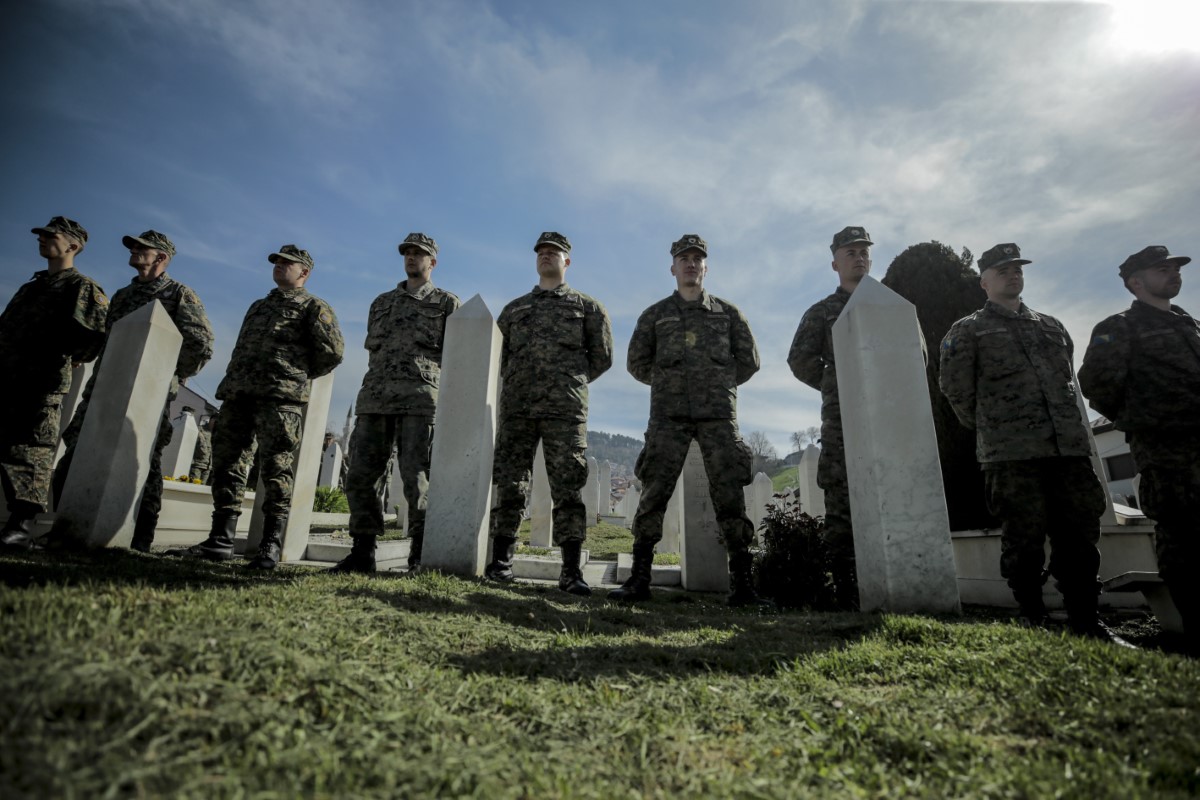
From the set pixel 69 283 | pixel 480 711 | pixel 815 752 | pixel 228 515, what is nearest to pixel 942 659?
pixel 815 752

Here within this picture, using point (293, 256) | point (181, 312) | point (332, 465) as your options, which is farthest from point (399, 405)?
point (332, 465)

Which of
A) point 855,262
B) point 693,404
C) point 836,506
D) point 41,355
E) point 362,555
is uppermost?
point 855,262

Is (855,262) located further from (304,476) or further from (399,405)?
(304,476)

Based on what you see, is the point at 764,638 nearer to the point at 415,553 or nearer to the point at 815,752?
the point at 815,752

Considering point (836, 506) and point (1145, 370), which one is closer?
point (1145, 370)

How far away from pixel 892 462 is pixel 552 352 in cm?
289

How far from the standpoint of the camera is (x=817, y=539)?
5.07m

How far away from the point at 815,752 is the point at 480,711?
1.02 metres

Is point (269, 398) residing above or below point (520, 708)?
above

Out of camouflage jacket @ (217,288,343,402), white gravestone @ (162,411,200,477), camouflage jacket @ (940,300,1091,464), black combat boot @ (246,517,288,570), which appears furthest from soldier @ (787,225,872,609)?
white gravestone @ (162,411,200,477)

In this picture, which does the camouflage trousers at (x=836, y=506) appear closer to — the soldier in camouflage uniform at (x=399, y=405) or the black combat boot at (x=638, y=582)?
the black combat boot at (x=638, y=582)

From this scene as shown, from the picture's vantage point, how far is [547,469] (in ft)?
15.7

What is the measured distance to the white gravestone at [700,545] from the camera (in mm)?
6078

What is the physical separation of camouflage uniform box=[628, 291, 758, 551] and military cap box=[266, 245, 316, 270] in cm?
340
